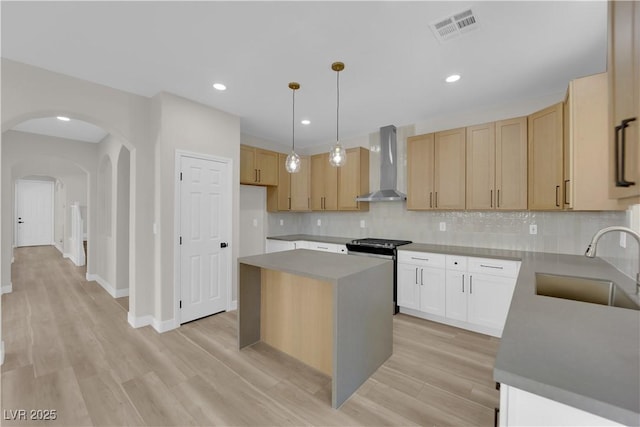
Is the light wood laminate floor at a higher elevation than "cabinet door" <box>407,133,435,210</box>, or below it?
below

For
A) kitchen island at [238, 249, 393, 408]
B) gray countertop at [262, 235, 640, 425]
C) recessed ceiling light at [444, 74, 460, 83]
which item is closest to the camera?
gray countertop at [262, 235, 640, 425]

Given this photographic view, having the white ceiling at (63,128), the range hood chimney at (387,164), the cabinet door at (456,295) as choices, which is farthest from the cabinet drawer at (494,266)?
the white ceiling at (63,128)

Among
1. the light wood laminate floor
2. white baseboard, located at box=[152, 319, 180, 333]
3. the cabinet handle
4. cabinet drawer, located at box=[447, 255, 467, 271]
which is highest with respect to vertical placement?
the cabinet handle

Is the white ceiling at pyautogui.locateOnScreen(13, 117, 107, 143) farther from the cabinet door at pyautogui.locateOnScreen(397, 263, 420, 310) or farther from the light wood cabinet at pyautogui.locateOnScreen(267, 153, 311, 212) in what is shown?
the cabinet door at pyautogui.locateOnScreen(397, 263, 420, 310)

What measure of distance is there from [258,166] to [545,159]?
3807mm

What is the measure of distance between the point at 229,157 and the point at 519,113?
→ 3.71m

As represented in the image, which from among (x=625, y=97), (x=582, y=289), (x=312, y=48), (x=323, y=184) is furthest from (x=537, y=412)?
(x=323, y=184)

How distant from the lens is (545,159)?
276cm

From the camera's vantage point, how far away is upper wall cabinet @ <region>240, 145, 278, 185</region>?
4.28 m

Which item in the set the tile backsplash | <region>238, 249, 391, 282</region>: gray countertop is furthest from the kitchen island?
the tile backsplash

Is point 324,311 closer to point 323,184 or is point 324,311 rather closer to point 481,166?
point 481,166

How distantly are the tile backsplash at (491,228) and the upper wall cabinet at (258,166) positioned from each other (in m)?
0.86

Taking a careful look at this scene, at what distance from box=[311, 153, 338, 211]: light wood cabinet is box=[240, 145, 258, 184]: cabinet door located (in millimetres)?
1104

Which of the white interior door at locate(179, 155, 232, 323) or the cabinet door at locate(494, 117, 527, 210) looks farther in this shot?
the white interior door at locate(179, 155, 232, 323)
